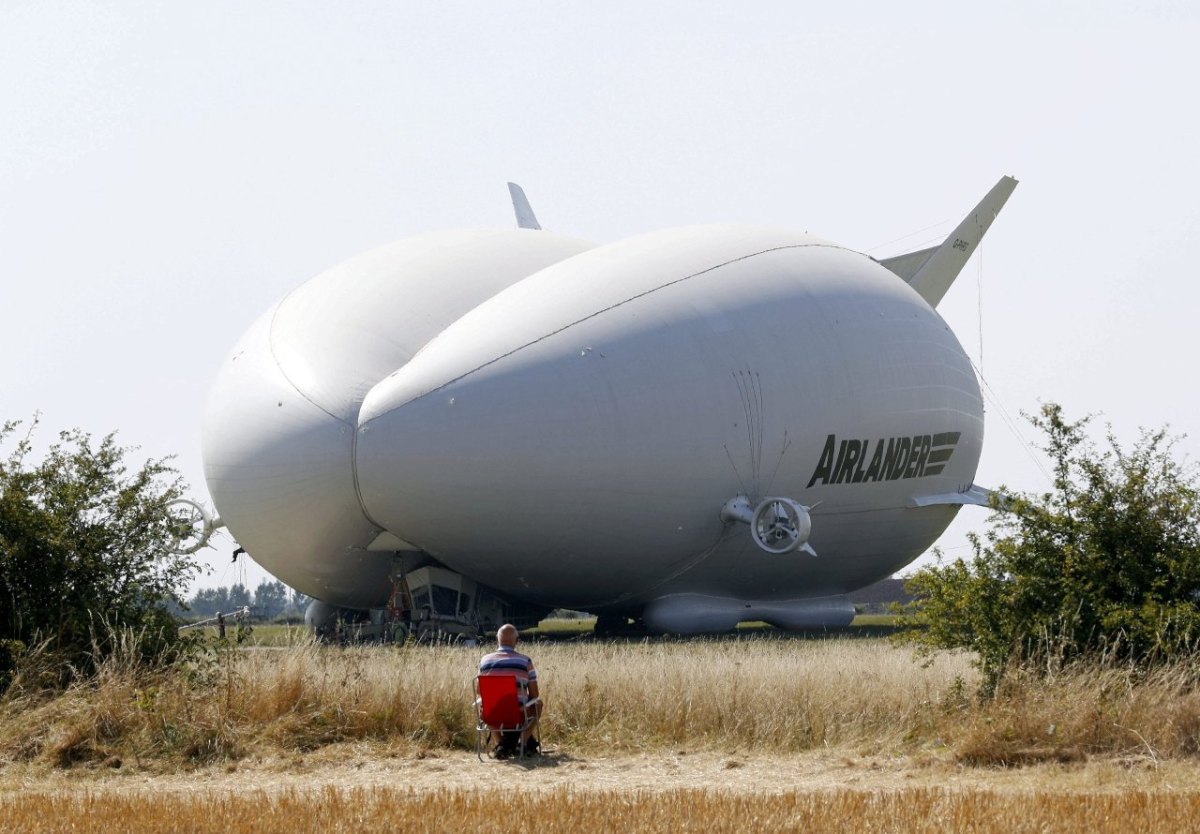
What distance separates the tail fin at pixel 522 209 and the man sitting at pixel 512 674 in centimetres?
4225

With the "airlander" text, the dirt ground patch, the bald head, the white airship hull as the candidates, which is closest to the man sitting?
the bald head

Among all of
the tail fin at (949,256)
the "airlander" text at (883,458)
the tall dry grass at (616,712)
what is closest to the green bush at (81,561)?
the tall dry grass at (616,712)

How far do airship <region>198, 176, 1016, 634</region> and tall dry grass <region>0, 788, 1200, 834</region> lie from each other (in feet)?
57.1

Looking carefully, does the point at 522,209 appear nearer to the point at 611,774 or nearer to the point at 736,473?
the point at 736,473

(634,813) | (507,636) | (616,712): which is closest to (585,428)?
(616,712)

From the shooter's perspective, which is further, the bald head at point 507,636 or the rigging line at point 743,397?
the rigging line at point 743,397

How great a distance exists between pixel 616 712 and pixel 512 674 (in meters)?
2.42

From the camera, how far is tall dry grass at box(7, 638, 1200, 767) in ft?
52.0

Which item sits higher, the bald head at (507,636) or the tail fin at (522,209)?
the tail fin at (522,209)

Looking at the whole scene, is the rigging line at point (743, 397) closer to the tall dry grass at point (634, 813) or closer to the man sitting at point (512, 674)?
the man sitting at point (512, 674)

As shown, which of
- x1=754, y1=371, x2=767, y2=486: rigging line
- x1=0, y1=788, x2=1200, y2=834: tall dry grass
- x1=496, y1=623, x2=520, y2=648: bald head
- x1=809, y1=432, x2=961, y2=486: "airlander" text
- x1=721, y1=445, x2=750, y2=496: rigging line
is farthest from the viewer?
x1=809, y1=432, x2=961, y2=486: "airlander" text

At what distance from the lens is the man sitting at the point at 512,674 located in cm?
1638

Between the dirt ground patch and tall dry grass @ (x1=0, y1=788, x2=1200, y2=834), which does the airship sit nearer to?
the dirt ground patch

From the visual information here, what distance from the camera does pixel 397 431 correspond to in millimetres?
30344
